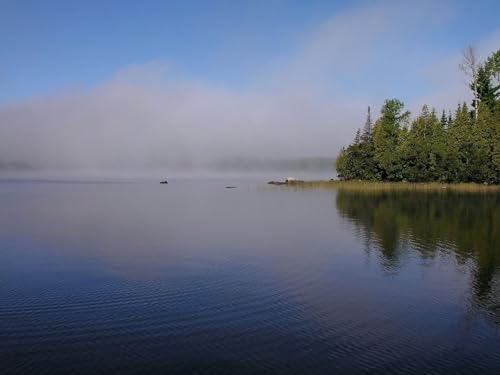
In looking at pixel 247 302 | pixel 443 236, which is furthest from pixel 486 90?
pixel 247 302

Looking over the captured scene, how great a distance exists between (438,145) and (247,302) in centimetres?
8869

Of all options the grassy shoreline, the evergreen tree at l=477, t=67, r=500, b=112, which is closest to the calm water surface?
the grassy shoreline

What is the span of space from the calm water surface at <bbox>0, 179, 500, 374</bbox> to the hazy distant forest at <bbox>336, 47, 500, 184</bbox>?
63.5 metres

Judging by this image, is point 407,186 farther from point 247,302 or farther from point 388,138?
point 247,302

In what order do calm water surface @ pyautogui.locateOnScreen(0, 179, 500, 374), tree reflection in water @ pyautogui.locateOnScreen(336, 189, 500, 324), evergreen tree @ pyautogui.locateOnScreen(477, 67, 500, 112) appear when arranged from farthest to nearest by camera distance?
evergreen tree @ pyautogui.locateOnScreen(477, 67, 500, 112) < tree reflection in water @ pyautogui.locateOnScreen(336, 189, 500, 324) < calm water surface @ pyautogui.locateOnScreen(0, 179, 500, 374)

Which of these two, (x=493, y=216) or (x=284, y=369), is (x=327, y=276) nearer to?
(x=284, y=369)

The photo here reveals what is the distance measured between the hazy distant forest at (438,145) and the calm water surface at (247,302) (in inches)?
2498

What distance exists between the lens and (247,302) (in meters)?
14.9

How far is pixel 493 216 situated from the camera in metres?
41.5

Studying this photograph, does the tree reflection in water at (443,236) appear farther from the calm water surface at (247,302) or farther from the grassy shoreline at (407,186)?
the grassy shoreline at (407,186)

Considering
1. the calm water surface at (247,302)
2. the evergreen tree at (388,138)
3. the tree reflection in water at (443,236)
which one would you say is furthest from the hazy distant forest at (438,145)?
the calm water surface at (247,302)

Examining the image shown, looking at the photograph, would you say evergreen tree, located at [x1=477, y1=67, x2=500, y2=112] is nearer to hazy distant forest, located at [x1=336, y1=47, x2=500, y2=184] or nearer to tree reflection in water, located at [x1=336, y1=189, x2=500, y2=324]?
hazy distant forest, located at [x1=336, y1=47, x2=500, y2=184]

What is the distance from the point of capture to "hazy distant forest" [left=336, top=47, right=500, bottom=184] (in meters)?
87.4

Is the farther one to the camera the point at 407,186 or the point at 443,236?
the point at 407,186
